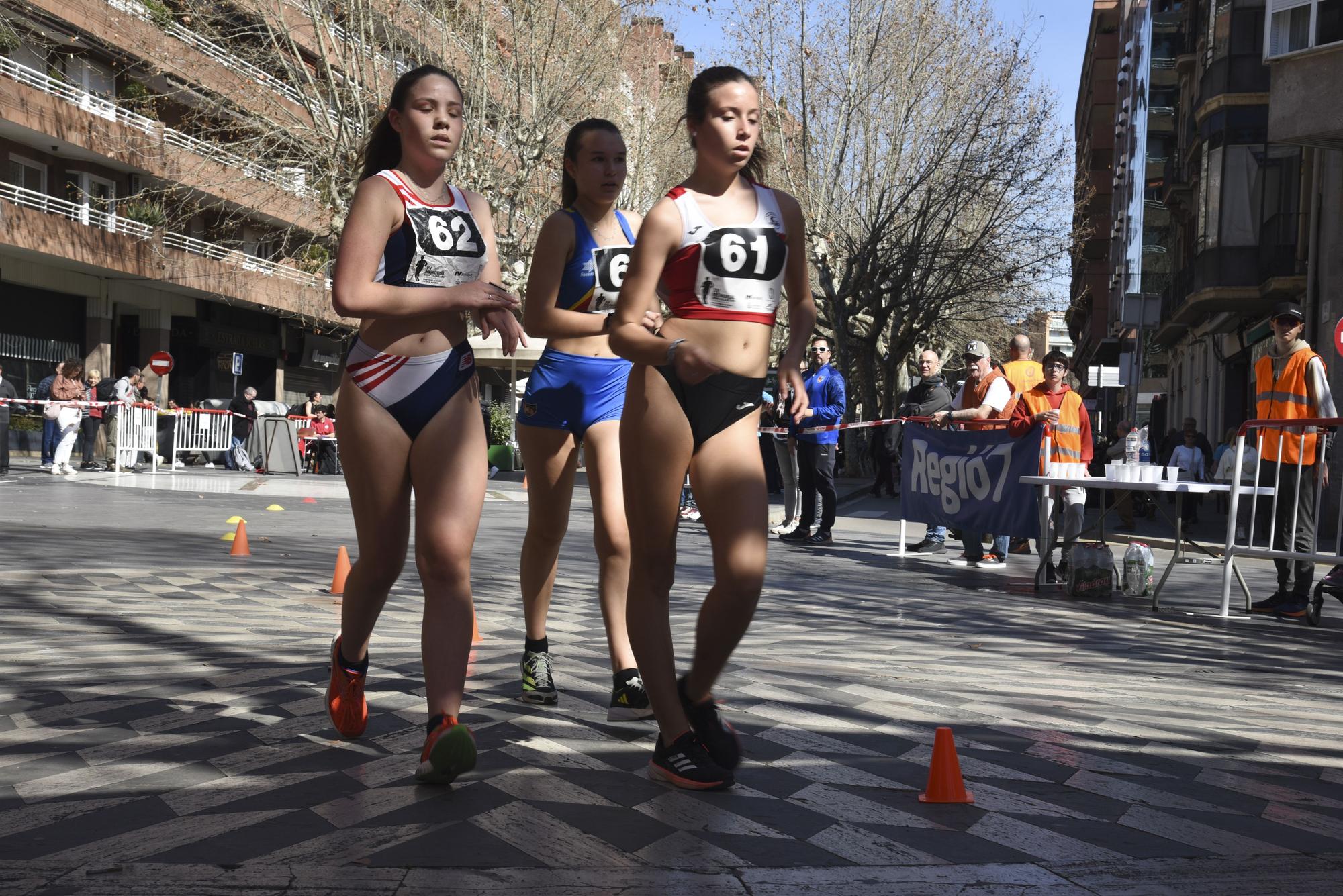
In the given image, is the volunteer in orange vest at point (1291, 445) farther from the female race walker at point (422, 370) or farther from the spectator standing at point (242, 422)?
the spectator standing at point (242, 422)

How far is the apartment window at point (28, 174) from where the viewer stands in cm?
3456

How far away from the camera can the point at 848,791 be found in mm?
4023

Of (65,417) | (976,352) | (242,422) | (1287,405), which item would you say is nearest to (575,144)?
(1287,405)

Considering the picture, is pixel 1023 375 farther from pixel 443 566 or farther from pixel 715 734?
pixel 443 566

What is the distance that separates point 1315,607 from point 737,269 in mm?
6980

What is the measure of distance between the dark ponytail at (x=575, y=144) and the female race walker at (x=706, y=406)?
3.29ft

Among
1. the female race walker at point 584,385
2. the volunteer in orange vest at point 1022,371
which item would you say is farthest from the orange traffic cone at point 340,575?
the volunteer in orange vest at point 1022,371

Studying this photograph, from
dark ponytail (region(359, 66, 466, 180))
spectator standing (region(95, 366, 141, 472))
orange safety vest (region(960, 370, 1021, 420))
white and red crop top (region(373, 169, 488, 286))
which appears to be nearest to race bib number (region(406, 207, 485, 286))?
white and red crop top (region(373, 169, 488, 286))

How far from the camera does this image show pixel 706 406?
4098 mm

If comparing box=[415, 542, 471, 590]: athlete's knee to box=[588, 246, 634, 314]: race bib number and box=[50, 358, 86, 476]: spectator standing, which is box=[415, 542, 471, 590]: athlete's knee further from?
box=[50, 358, 86, 476]: spectator standing

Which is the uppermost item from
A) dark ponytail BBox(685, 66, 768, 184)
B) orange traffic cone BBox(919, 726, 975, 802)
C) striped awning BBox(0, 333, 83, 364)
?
striped awning BBox(0, 333, 83, 364)

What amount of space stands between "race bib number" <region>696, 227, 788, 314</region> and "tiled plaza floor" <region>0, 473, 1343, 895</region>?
133cm

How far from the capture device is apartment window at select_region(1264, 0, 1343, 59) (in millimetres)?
23453

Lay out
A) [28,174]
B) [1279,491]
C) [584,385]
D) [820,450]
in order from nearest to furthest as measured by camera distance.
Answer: [584,385] < [1279,491] < [820,450] < [28,174]
